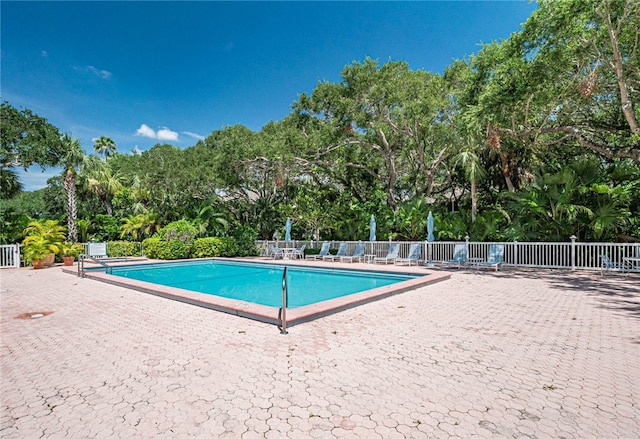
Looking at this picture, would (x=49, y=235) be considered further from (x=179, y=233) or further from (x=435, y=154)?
(x=435, y=154)

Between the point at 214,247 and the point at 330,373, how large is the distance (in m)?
17.2

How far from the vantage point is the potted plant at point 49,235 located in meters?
15.2

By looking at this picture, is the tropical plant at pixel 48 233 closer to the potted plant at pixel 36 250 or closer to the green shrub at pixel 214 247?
the potted plant at pixel 36 250

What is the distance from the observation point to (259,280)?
1272 cm

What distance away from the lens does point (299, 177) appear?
23.4 metres

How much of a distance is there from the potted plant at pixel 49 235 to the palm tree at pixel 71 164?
3.18ft

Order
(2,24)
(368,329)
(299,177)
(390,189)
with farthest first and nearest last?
1. (299,177)
2. (390,189)
3. (2,24)
4. (368,329)

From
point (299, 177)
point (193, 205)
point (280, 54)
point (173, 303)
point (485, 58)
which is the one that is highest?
point (280, 54)

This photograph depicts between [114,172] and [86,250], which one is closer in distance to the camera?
[86,250]

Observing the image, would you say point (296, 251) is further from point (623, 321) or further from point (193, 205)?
point (623, 321)

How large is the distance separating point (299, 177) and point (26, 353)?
19.7m

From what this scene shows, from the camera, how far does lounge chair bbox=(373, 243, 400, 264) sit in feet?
52.0

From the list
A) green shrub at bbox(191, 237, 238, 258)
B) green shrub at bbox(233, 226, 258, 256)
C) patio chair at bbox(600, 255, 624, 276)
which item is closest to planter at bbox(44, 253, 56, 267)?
green shrub at bbox(191, 237, 238, 258)

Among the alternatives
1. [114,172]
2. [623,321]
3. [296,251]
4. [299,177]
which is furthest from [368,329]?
[114,172]
